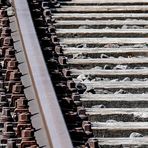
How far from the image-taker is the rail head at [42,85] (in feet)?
18.1

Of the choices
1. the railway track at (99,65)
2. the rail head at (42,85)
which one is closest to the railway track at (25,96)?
the rail head at (42,85)

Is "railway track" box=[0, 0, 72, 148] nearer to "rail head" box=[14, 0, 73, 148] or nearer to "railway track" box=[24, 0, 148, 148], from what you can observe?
"rail head" box=[14, 0, 73, 148]

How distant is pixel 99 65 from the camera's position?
26.2 feet

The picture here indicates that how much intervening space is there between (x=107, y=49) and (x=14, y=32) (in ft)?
2.96

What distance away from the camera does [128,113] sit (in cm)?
684

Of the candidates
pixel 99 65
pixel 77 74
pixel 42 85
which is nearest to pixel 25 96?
pixel 42 85

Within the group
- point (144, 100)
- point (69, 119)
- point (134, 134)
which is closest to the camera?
point (69, 119)

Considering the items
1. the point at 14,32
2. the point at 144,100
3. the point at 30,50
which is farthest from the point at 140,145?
the point at 14,32

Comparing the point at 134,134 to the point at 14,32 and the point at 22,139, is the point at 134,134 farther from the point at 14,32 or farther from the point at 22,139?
the point at 14,32

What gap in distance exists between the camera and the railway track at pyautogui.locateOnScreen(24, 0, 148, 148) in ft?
20.8

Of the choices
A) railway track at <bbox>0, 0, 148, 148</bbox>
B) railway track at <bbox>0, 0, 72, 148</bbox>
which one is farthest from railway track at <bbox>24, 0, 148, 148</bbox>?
railway track at <bbox>0, 0, 72, 148</bbox>

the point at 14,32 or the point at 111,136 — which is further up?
the point at 14,32

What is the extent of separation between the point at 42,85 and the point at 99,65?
1.68 m

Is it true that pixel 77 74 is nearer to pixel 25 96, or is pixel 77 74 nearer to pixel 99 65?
pixel 99 65
